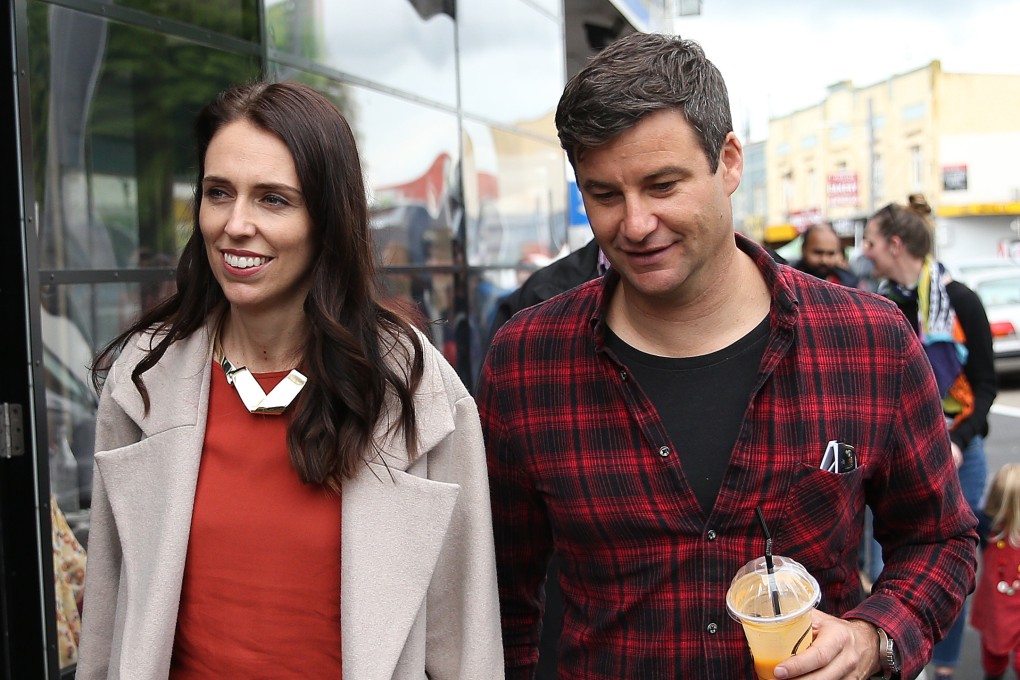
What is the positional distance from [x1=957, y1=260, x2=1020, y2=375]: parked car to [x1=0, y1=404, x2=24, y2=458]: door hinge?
1470cm

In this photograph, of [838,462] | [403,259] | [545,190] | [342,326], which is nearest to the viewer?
[838,462]

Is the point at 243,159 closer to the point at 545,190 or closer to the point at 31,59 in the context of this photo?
the point at 31,59

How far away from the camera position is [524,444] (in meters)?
2.19

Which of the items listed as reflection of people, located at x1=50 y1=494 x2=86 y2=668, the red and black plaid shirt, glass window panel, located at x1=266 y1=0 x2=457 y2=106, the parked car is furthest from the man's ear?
the parked car

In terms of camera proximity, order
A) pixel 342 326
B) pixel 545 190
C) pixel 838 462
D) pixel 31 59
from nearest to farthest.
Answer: pixel 838 462 < pixel 342 326 < pixel 31 59 < pixel 545 190

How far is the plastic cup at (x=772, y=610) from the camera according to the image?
68.6 inches

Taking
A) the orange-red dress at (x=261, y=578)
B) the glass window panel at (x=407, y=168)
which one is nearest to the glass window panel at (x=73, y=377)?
the orange-red dress at (x=261, y=578)

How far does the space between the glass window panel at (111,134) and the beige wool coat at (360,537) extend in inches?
60.0

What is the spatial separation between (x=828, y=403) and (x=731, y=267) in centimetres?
31

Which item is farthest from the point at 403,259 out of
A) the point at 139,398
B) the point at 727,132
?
the point at 727,132

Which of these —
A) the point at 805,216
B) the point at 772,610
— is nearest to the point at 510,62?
the point at 772,610

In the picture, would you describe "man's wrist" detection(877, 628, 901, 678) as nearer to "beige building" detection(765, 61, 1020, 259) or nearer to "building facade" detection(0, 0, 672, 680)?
"building facade" detection(0, 0, 672, 680)

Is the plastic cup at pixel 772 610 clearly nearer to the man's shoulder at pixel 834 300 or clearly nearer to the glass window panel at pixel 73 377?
the man's shoulder at pixel 834 300

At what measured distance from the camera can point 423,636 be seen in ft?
7.43
